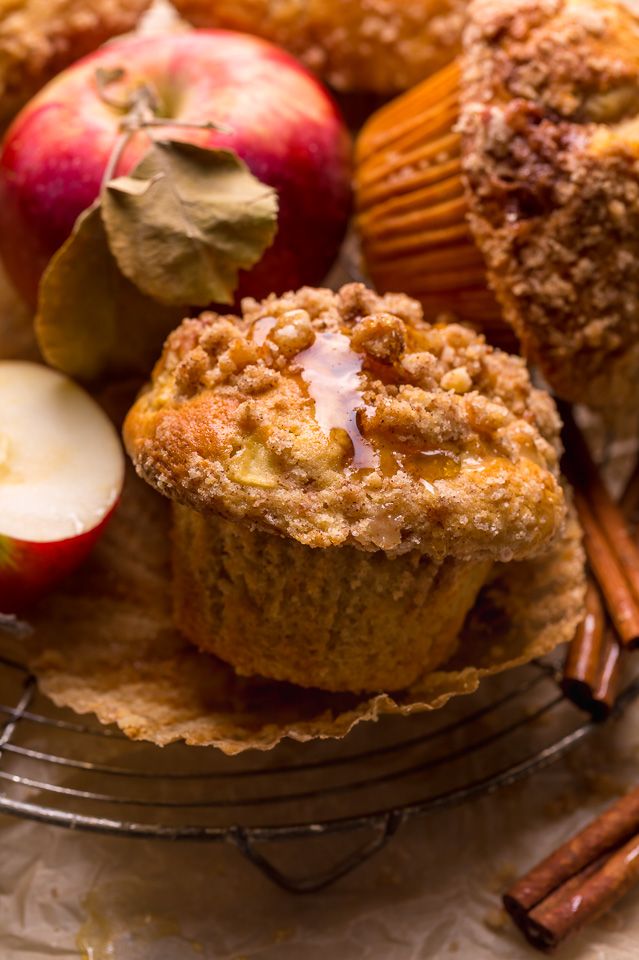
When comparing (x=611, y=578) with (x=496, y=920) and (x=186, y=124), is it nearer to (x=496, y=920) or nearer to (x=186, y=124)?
(x=496, y=920)

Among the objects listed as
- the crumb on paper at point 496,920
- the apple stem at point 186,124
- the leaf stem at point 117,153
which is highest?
the apple stem at point 186,124

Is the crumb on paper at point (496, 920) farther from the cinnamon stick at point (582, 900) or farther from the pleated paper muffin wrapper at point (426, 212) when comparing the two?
the pleated paper muffin wrapper at point (426, 212)

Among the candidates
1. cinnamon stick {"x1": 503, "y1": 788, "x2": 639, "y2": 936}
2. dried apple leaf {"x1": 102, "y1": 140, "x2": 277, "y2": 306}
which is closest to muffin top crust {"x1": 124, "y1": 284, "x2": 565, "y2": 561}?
dried apple leaf {"x1": 102, "y1": 140, "x2": 277, "y2": 306}

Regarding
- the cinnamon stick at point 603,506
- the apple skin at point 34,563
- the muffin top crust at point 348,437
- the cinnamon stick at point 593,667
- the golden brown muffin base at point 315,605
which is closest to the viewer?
the muffin top crust at point 348,437

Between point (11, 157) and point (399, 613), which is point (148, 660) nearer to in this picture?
point (399, 613)

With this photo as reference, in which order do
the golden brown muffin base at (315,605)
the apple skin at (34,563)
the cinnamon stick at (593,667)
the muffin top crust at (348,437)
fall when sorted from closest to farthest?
1. the muffin top crust at (348,437)
2. the golden brown muffin base at (315,605)
3. the apple skin at (34,563)
4. the cinnamon stick at (593,667)

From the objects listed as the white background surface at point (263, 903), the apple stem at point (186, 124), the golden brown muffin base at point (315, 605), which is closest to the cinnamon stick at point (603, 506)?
Result: the golden brown muffin base at point (315, 605)

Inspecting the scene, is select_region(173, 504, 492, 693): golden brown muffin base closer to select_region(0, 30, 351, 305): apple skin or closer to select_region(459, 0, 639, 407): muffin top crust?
select_region(459, 0, 639, 407): muffin top crust

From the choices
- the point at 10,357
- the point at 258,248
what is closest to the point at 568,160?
the point at 258,248
